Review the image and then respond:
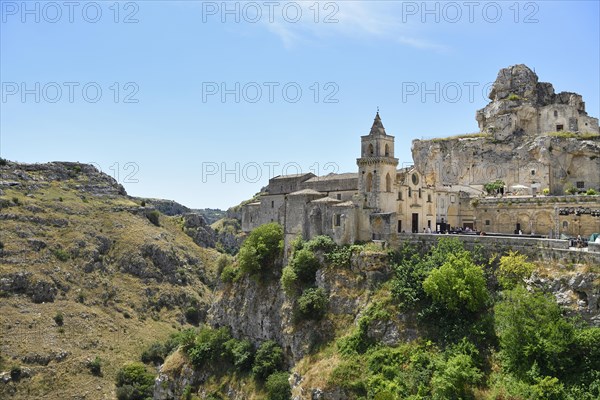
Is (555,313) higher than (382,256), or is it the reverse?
(382,256)

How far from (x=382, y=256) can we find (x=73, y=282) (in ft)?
198

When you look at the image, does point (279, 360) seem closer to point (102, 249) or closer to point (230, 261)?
point (230, 261)

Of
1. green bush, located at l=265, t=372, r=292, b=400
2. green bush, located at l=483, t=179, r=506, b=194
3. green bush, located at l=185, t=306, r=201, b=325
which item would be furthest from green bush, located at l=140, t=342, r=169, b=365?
green bush, located at l=483, t=179, r=506, b=194

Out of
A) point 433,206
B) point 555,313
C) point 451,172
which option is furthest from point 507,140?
point 555,313

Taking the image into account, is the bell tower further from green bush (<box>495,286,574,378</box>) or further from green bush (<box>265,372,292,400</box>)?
green bush (<box>495,286,574,378</box>)

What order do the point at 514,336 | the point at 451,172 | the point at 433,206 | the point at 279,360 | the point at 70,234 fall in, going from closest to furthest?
the point at 514,336 → the point at 279,360 → the point at 433,206 → the point at 451,172 → the point at 70,234

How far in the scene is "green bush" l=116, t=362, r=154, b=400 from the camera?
6303 cm

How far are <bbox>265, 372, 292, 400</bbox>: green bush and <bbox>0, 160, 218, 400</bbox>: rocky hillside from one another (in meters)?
32.1

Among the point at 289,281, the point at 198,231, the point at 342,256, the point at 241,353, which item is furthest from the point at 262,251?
the point at 198,231

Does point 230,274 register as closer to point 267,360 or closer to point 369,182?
point 267,360

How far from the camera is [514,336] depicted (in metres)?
30.3

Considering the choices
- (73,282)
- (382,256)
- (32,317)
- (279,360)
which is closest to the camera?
(382,256)

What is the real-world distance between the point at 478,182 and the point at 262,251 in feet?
96.6

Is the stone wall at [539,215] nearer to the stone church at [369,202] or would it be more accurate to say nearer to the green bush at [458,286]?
the stone church at [369,202]
